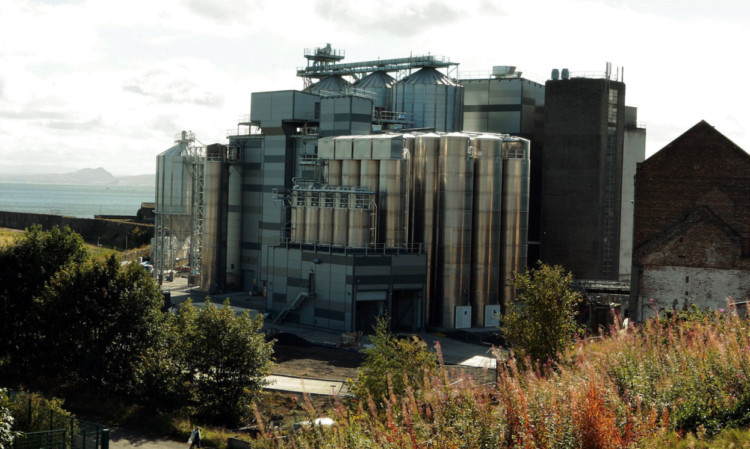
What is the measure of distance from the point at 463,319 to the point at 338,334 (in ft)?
34.2

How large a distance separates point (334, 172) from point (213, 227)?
19.5 meters

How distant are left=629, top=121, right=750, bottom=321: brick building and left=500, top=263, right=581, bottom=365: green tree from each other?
1899cm

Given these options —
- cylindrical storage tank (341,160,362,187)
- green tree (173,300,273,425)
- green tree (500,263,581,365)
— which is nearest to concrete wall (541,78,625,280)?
cylindrical storage tank (341,160,362,187)

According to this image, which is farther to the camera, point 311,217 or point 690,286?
point 311,217

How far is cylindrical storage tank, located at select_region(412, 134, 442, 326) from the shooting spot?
2547 inches

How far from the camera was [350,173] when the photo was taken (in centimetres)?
6525

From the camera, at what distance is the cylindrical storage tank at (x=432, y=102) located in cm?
8269

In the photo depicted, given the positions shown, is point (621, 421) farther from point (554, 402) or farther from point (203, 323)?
point (203, 323)

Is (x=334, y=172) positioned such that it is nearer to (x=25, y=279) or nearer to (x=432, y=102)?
(x=432, y=102)

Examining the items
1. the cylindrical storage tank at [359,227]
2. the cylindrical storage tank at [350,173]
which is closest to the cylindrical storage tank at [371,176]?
the cylindrical storage tank at [350,173]

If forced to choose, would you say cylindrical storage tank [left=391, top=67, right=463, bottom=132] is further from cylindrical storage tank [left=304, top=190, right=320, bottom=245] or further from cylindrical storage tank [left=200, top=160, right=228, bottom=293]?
cylindrical storage tank [left=304, top=190, right=320, bottom=245]

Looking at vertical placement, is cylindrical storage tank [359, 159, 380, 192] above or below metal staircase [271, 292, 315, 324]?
above

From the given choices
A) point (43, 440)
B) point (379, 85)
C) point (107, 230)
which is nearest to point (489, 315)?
point (379, 85)

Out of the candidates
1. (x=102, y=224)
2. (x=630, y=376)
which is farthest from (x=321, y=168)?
(x=102, y=224)
